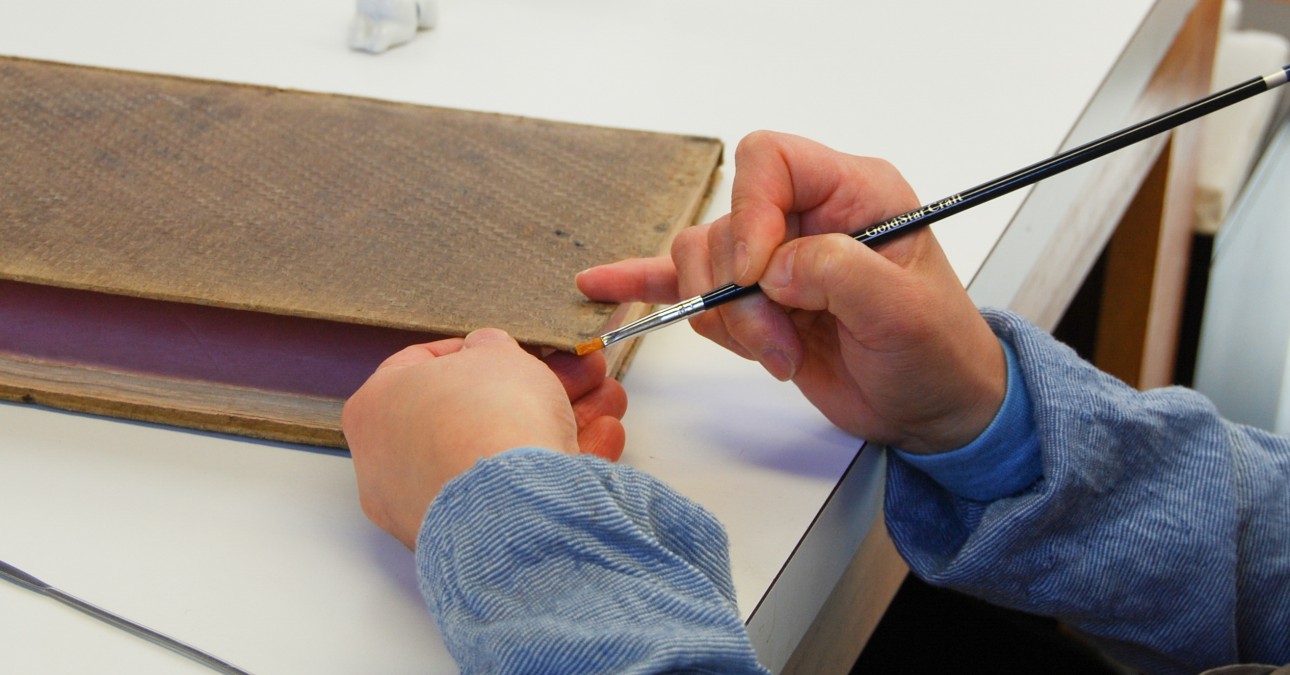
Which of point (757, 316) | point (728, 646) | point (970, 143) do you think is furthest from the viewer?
point (970, 143)

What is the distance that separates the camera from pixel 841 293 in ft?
1.72

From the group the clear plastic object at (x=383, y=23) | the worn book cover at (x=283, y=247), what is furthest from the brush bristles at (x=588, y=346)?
the clear plastic object at (x=383, y=23)

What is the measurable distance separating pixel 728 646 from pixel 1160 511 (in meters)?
0.30

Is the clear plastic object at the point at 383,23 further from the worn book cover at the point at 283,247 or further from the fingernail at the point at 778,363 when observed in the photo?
the fingernail at the point at 778,363

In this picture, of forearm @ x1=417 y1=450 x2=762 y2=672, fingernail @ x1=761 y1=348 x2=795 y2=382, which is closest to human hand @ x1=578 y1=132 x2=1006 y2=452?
fingernail @ x1=761 y1=348 x2=795 y2=382

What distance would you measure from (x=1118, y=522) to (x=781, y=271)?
0.23 metres

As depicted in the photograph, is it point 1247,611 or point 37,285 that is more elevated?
point 37,285

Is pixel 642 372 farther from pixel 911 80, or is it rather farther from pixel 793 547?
pixel 911 80

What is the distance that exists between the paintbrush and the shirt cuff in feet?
0.31

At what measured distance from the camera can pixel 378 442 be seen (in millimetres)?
484

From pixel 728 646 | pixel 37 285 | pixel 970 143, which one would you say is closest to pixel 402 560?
pixel 728 646

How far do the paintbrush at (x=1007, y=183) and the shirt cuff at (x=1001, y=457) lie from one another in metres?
0.09

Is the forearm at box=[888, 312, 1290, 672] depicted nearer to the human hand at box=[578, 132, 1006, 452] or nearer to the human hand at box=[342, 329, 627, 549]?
the human hand at box=[578, 132, 1006, 452]

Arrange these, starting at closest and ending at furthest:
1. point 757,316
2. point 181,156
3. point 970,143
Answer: point 757,316, point 181,156, point 970,143
